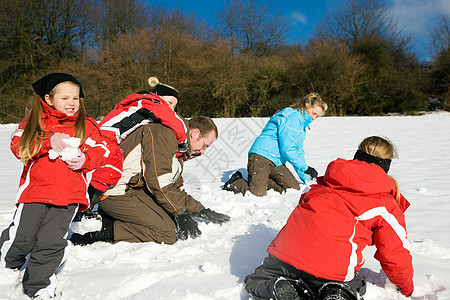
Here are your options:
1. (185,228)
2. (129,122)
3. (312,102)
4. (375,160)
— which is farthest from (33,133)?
(312,102)

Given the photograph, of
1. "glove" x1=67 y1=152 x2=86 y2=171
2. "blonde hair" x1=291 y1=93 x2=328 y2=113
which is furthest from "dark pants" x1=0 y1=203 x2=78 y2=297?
"blonde hair" x1=291 y1=93 x2=328 y2=113

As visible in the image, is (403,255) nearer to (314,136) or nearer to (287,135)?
(287,135)

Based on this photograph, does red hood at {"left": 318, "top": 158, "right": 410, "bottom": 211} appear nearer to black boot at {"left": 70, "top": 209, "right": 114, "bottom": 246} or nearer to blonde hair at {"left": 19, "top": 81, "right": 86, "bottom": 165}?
blonde hair at {"left": 19, "top": 81, "right": 86, "bottom": 165}

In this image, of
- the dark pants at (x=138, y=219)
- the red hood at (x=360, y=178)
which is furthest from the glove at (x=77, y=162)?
the red hood at (x=360, y=178)

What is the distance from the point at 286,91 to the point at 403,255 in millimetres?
18030

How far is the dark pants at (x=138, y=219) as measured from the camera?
2.42 metres

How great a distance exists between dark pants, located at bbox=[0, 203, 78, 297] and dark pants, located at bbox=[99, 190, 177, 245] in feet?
2.03

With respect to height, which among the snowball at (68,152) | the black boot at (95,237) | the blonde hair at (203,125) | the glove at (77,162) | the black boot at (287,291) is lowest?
the black boot at (95,237)

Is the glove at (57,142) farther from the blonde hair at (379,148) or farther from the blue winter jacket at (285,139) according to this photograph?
the blue winter jacket at (285,139)

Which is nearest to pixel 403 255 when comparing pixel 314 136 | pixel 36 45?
pixel 314 136

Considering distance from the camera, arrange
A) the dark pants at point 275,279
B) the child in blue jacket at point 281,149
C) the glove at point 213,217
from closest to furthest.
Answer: the dark pants at point 275,279 < the glove at point 213,217 < the child in blue jacket at point 281,149

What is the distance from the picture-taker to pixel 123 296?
175 centimetres

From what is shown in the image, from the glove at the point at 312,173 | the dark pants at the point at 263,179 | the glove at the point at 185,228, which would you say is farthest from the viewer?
the glove at the point at 312,173

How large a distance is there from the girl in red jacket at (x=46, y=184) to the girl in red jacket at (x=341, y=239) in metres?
1.09
